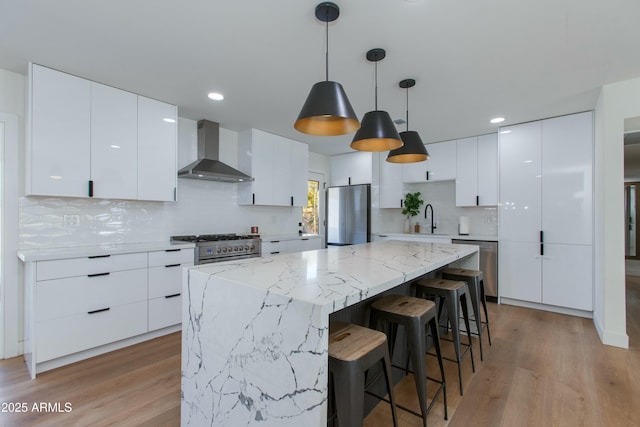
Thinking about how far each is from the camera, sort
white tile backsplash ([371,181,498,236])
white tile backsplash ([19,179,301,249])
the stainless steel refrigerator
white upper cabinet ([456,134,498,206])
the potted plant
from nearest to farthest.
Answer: white tile backsplash ([19,179,301,249]) < white upper cabinet ([456,134,498,206]) < white tile backsplash ([371,181,498,236]) < the potted plant < the stainless steel refrigerator

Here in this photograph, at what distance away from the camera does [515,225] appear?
3.91 m

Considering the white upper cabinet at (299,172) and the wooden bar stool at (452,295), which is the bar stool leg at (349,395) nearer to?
the wooden bar stool at (452,295)

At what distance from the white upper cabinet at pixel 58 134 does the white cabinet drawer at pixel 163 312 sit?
47.1 inches

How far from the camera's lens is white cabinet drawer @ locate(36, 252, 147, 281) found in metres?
2.29

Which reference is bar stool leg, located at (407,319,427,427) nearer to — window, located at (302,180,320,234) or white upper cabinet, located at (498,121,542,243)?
white upper cabinet, located at (498,121,542,243)

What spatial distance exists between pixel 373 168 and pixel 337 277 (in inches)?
162

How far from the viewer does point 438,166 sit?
4.80 m

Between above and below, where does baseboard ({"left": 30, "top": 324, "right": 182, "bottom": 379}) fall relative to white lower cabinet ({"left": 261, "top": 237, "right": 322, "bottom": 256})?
below

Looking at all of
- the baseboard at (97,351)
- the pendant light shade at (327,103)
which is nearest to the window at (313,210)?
the baseboard at (97,351)

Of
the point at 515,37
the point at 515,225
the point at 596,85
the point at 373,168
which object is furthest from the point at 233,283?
the point at 373,168

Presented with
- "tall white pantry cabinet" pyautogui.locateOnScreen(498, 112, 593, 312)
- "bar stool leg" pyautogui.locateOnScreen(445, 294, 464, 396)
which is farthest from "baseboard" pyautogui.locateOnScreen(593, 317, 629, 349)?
"bar stool leg" pyautogui.locateOnScreen(445, 294, 464, 396)

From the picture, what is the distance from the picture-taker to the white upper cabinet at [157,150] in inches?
119

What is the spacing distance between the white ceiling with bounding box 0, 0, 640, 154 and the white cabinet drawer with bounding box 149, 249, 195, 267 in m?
1.60

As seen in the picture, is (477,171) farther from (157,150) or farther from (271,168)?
(157,150)
